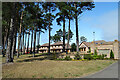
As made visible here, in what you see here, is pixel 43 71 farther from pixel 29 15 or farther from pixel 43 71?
pixel 29 15

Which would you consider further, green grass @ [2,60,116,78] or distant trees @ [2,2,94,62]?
distant trees @ [2,2,94,62]

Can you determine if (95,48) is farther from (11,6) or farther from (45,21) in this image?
(11,6)

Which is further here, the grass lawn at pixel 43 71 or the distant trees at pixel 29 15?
the distant trees at pixel 29 15

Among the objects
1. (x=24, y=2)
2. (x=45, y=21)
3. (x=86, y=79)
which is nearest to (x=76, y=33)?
(x=45, y=21)

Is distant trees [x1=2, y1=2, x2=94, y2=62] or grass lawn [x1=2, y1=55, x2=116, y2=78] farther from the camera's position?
distant trees [x1=2, y1=2, x2=94, y2=62]

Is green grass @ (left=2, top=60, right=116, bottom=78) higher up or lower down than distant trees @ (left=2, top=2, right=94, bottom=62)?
lower down

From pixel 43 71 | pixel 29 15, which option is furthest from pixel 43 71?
pixel 29 15

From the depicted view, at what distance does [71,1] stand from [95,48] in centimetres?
1403

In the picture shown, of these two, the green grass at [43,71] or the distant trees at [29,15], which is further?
the distant trees at [29,15]

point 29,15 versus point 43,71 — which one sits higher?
point 29,15

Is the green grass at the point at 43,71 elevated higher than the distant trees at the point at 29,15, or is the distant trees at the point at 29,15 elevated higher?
the distant trees at the point at 29,15

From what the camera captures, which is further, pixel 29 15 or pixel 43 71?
pixel 29 15

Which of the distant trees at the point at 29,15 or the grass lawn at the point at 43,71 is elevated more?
the distant trees at the point at 29,15

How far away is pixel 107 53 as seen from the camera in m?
28.5
